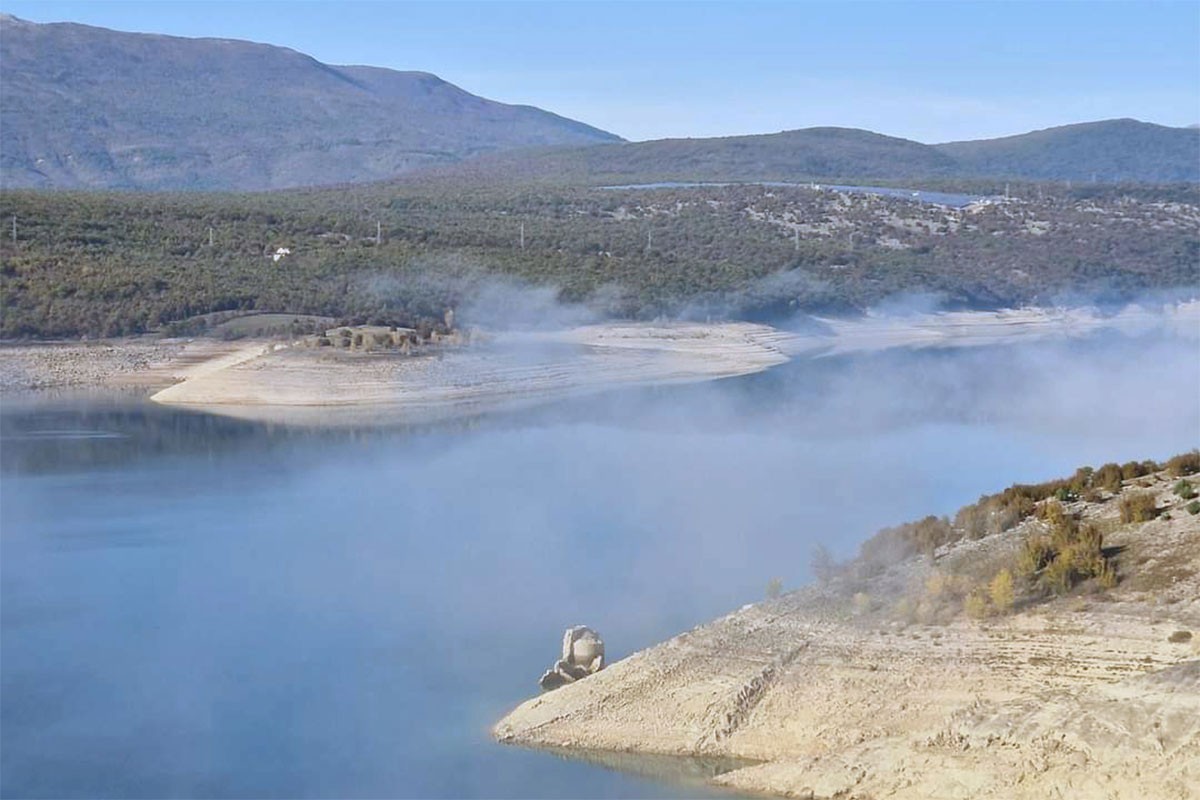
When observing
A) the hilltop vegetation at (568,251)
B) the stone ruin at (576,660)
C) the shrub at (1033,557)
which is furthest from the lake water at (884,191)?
the stone ruin at (576,660)

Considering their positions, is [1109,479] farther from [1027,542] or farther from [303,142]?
[303,142]

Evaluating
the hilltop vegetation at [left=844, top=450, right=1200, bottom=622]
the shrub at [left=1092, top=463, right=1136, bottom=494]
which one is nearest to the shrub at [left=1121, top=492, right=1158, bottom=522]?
the hilltop vegetation at [left=844, top=450, right=1200, bottom=622]

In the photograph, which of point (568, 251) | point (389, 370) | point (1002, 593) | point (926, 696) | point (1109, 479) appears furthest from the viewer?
point (568, 251)

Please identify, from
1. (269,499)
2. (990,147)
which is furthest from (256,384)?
(990,147)

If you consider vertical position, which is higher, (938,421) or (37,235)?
(37,235)

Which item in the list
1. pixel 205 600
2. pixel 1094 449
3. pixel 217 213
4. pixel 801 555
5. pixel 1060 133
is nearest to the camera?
pixel 205 600

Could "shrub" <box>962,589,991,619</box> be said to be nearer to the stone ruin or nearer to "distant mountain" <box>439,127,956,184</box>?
the stone ruin

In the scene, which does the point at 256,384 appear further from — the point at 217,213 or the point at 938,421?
the point at 217,213

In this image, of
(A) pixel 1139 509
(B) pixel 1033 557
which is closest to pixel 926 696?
(B) pixel 1033 557
